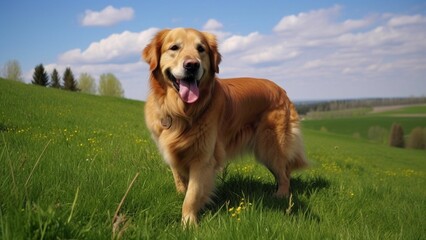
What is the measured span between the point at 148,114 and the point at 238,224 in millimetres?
2054

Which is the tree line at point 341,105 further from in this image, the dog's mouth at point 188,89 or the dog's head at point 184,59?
the dog's mouth at point 188,89

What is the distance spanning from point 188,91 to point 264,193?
1.80 m

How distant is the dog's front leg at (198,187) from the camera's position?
3.68 m

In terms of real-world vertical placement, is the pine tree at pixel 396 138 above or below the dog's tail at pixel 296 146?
below

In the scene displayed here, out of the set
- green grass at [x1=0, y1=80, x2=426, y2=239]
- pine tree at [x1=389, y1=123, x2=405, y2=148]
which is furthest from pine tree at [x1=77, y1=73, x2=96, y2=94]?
green grass at [x1=0, y1=80, x2=426, y2=239]

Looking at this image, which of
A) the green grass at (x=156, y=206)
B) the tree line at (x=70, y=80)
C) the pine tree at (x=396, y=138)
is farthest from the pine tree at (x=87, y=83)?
the green grass at (x=156, y=206)

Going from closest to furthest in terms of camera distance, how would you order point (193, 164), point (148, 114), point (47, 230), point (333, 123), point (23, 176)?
point (47, 230) → point (23, 176) → point (193, 164) → point (148, 114) → point (333, 123)

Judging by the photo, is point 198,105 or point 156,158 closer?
point 198,105

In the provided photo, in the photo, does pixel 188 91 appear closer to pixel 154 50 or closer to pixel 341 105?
pixel 154 50

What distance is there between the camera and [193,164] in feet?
13.3

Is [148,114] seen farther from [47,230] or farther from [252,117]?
[47,230]

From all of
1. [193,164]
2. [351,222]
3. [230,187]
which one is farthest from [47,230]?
[351,222]

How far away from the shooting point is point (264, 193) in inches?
189

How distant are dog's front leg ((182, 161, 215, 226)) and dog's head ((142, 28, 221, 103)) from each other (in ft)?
2.50
